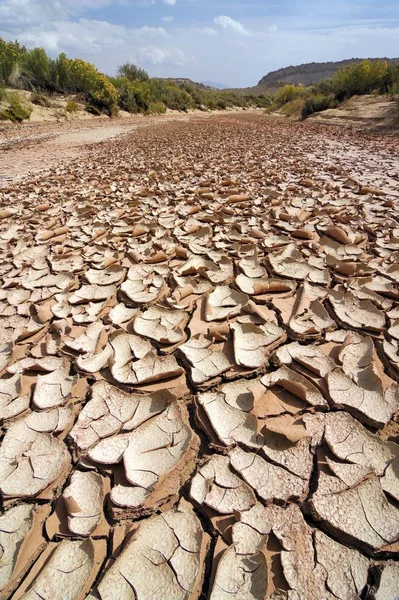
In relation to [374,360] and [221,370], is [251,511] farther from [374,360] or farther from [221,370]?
[374,360]

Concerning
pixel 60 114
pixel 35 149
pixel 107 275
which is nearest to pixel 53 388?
pixel 107 275

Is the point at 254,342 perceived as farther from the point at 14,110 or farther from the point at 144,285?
the point at 14,110

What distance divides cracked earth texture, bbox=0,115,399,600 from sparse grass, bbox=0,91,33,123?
978 centimetres

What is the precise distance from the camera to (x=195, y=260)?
70.8 inches

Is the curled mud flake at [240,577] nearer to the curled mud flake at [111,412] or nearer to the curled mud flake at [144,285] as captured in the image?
the curled mud flake at [111,412]

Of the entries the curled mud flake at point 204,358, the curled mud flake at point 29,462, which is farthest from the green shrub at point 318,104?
the curled mud flake at point 29,462

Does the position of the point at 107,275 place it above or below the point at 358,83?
below

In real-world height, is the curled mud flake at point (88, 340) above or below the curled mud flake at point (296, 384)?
below

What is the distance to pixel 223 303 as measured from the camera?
1426 mm

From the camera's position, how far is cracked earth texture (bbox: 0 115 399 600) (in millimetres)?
639

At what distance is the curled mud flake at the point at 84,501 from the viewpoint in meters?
0.71

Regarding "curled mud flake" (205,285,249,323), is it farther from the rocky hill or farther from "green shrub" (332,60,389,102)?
the rocky hill

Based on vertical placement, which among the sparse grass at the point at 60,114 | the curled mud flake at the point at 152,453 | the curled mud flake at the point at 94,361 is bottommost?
the curled mud flake at the point at 152,453

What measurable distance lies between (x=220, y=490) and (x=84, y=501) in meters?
0.30
